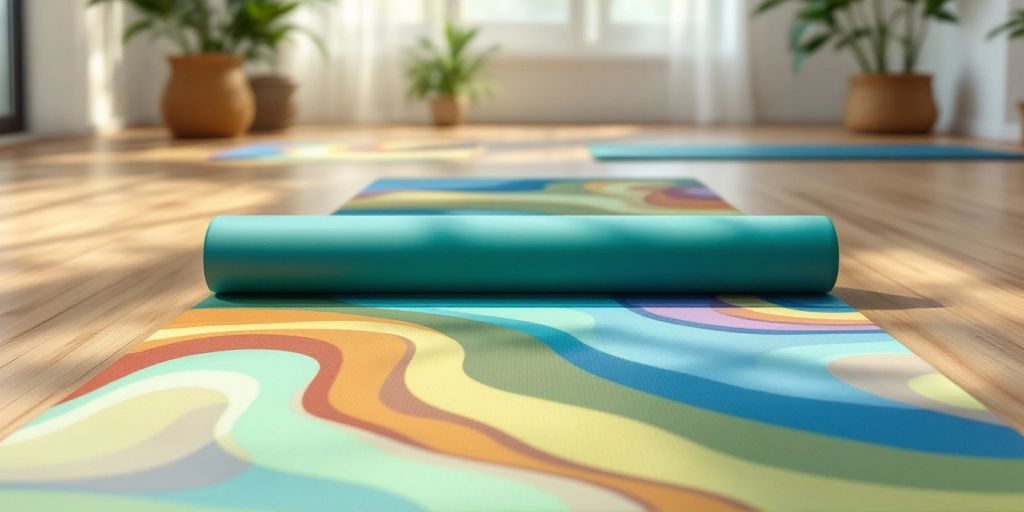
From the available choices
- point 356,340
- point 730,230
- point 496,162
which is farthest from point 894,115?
point 356,340

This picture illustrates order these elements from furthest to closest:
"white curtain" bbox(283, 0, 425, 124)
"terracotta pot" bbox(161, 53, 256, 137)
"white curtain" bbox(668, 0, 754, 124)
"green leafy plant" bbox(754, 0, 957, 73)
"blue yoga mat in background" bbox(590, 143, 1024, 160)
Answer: "white curtain" bbox(668, 0, 754, 124), "white curtain" bbox(283, 0, 425, 124), "green leafy plant" bbox(754, 0, 957, 73), "terracotta pot" bbox(161, 53, 256, 137), "blue yoga mat in background" bbox(590, 143, 1024, 160)

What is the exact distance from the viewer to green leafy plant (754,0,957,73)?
5605mm

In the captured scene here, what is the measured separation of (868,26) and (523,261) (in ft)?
17.4

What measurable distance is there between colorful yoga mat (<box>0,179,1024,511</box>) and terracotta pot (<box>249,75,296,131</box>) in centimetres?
440

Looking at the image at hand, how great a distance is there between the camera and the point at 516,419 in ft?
3.38

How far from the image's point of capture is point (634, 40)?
21.9 ft

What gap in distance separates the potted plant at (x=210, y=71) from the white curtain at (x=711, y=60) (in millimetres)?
2246

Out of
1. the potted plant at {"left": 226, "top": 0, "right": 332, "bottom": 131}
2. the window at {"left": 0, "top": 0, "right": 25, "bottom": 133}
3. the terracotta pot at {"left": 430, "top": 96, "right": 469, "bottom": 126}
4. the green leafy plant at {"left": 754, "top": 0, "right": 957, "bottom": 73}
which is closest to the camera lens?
the window at {"left": 0, "top": 0, "right": 25, "bottom": 133}

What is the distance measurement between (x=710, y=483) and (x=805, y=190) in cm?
227

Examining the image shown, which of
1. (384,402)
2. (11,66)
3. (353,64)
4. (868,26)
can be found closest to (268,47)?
(353,64)

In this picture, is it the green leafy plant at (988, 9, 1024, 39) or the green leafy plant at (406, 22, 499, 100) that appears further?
the green leafy plant at (406, 22, 499, 100)

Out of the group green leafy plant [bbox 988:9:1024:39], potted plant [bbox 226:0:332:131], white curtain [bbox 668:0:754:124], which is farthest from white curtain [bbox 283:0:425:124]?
green leafy plant [bbox 988:9:1024:39]

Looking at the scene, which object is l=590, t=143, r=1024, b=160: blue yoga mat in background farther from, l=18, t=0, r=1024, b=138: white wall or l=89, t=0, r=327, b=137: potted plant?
l=89, t=0, r=327, b=137: potted plant

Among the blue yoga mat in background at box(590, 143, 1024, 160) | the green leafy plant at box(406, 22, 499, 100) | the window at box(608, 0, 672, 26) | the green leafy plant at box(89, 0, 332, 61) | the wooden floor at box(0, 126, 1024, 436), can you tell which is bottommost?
the wooden floor at box(0, 126, 1024, 436)
